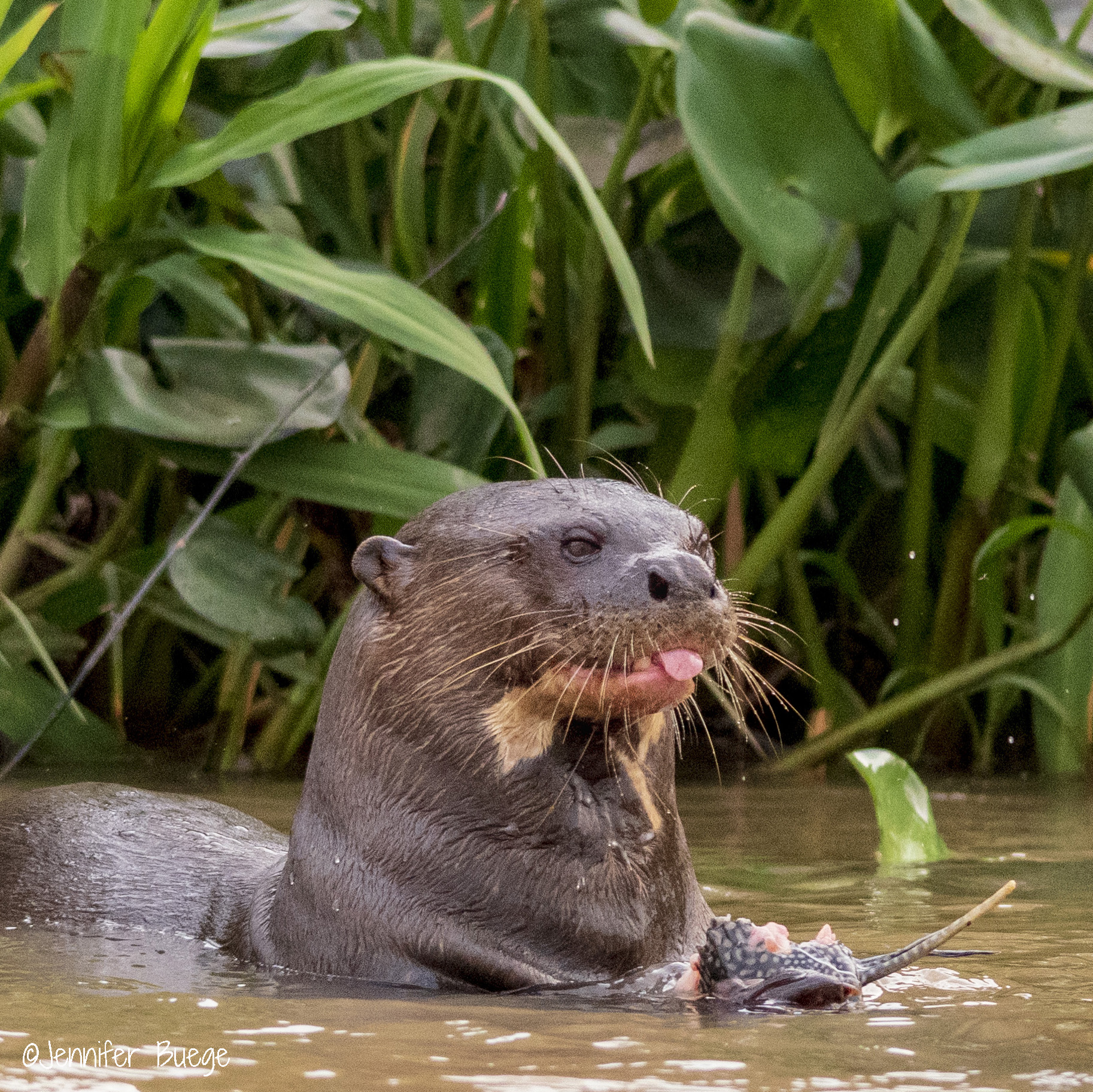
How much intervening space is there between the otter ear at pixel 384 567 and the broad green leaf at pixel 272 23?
132 cm

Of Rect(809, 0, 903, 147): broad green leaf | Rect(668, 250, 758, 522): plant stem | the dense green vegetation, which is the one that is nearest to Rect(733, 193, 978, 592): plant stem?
the dense green vegetation

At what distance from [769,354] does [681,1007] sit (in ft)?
7.70

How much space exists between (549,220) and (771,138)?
711mm

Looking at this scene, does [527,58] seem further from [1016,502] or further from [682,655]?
[682,655]

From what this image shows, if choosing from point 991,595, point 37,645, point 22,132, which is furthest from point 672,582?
point 991,595

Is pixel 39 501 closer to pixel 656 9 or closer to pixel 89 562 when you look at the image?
pixel 89 562

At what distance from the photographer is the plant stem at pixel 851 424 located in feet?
11.7

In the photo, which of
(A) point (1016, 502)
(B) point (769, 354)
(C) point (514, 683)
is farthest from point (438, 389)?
(C) point (514, 683)

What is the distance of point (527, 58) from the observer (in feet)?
13.6

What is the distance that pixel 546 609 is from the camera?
2023mm

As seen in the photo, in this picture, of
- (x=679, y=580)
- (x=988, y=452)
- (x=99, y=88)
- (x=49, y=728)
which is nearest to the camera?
(x=679, y=580)

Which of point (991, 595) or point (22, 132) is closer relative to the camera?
point (22, 132)

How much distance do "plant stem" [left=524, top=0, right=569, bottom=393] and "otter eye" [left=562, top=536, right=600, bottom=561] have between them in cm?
187

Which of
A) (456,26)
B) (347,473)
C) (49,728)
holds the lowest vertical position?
(49,728)
